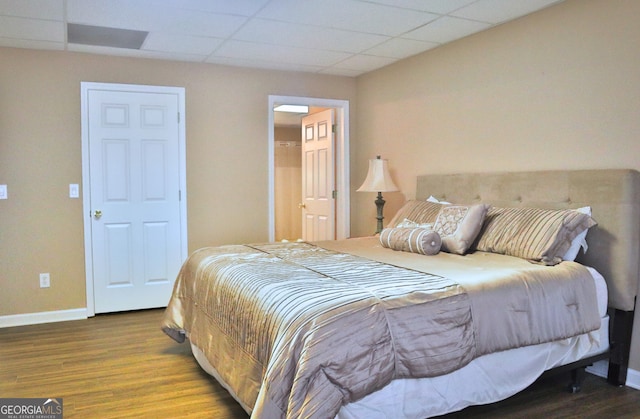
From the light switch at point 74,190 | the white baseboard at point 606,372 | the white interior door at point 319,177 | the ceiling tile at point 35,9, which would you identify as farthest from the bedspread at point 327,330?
the white interior door at point 319,177

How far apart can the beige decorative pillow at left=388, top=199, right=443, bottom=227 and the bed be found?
0.32m

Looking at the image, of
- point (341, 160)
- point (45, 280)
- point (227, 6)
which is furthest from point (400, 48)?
point (45, 280)

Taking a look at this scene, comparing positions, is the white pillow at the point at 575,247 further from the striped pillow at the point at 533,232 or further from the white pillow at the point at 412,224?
the white pillow at the point at 412,224

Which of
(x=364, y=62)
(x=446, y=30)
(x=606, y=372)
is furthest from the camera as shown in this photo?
(x=364, y=62)

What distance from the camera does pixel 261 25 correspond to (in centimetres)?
356

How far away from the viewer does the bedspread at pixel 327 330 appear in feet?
6.08

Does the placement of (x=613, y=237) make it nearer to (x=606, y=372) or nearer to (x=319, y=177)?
(x=606, y=372)

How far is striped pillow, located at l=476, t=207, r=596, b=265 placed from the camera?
279cm

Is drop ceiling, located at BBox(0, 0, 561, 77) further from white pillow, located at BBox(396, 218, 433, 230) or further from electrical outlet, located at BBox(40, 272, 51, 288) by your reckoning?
electrical outlet, located at BBox(40, 272, 51, 288)

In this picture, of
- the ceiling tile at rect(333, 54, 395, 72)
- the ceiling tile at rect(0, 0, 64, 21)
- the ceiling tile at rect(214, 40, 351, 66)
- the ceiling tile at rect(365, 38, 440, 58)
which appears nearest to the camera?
the ceiling tile at rect(0, 0, 64, 21)

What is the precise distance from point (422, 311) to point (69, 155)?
355cm

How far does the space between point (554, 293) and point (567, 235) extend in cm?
44

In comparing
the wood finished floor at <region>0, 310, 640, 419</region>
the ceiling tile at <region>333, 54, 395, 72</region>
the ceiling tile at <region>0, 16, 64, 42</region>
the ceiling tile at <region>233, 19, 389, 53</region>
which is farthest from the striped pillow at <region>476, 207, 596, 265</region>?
the ceiling tile at <region>0, 16, 64, 42</region>

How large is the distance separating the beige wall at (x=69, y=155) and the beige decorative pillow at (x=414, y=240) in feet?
6.57
